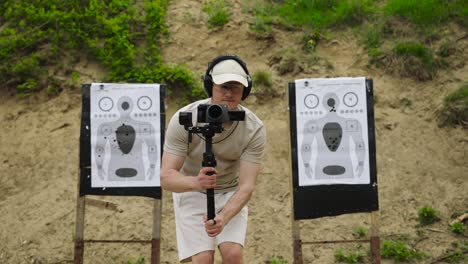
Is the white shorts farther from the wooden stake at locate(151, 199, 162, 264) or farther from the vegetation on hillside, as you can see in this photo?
the vegetation on hillside

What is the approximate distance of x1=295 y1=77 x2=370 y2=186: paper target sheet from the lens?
17.6ft

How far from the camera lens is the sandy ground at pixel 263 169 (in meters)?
6.20

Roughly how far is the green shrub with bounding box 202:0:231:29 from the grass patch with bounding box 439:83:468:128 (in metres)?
2.79

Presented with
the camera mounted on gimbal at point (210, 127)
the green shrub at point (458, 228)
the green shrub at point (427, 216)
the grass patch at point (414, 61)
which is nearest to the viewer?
the camera mounted on gimbal at point (210, 127)

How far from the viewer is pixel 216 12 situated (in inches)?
319

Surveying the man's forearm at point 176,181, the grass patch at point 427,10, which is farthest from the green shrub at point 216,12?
the man's forearm at point 176,181

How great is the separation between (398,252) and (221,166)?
2371 mm

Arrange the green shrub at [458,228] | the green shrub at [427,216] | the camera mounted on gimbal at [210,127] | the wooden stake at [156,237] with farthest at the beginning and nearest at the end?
the green shrub at [427,216], the green shrub at [458,228], the wooden stake at [156,237], the camera mounted on gimbal at [210,127]

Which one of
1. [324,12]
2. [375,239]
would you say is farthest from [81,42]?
[375,239]

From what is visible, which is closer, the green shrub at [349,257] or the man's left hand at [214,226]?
the man's left hand at [214,226]

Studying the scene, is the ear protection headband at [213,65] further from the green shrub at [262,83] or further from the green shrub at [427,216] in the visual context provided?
the green shrub at [262,83]

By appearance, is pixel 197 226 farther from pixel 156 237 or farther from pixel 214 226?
pixel 156 237

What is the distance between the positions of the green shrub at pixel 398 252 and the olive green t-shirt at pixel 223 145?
222 cm

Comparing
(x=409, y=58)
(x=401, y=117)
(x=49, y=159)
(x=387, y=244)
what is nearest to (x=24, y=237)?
(x=49, y=159)
